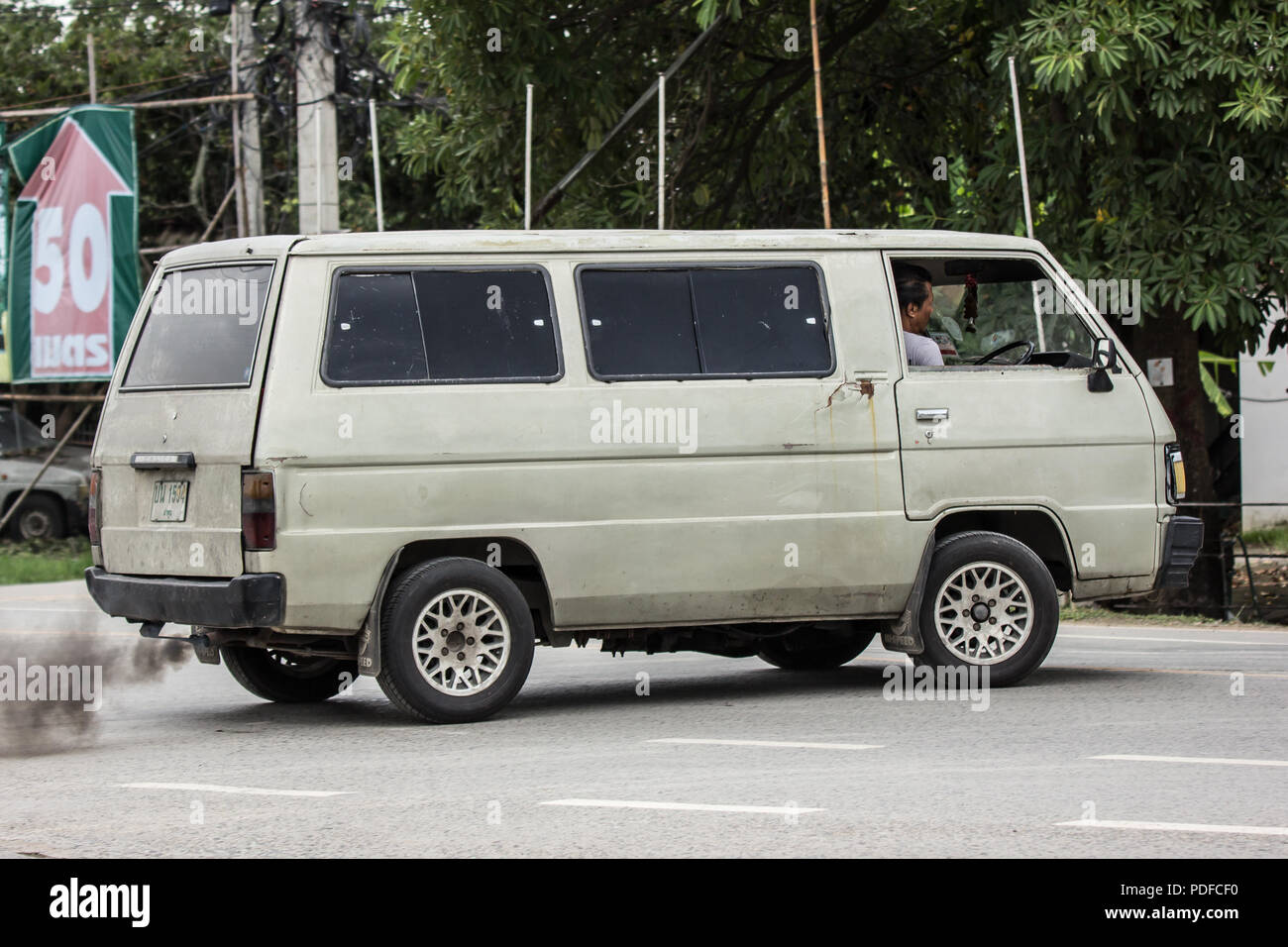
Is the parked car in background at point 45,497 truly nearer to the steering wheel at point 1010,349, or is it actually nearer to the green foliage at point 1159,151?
the green foliage at point 1159,151

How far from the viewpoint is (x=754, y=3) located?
46.4 feet

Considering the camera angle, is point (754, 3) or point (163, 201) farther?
point (163, 201)

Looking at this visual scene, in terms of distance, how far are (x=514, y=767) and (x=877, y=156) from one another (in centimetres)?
Answer: 1139

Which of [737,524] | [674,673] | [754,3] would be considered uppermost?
[754,3]

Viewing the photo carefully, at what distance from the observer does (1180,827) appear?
19.6 ft

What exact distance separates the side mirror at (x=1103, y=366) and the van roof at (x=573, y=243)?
0.65 meters

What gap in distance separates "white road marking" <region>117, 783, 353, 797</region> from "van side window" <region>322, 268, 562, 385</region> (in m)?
2.01

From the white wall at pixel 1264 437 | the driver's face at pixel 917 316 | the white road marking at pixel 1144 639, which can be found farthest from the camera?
the white wall at pixel 1264 437

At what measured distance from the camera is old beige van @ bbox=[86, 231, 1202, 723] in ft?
27.1

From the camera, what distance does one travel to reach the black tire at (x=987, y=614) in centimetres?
925

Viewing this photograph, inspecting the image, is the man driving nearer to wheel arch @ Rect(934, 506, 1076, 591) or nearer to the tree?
wheel arch @ Rect(934, 506, 1076, 591)

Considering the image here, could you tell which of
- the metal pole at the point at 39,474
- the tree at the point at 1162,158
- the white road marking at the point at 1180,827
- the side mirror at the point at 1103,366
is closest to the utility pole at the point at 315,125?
the metal pole at the point at 39,474
